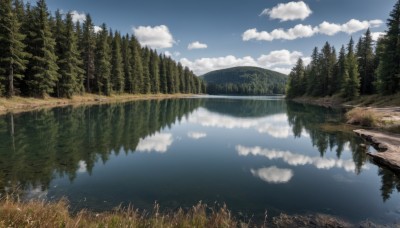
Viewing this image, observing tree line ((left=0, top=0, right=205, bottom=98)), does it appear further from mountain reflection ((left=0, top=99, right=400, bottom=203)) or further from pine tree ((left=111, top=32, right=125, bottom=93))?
mountain reflection ((left=0, top=99, right=400, bottom=203))

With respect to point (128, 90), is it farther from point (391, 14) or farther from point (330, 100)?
point (391, 14)

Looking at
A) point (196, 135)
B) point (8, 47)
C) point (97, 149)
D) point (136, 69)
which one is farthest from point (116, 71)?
point (97, 149)

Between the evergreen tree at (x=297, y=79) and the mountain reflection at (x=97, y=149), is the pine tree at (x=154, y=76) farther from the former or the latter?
the mountain reflection at (x=97, y=149)

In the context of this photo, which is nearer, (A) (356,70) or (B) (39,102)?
(B) (39,102)

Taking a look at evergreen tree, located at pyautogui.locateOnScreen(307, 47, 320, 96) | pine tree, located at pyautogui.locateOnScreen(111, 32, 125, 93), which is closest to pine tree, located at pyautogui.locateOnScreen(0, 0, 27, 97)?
pine tree, located at pyautogui.locateOnScreen(111, 32, 125, 93)

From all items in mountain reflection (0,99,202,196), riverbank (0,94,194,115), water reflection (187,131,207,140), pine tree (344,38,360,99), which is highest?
pine tree (344,38,360,99)

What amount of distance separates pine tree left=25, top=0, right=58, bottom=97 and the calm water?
974 inches

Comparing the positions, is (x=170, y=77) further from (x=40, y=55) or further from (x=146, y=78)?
(x=40, y=55)

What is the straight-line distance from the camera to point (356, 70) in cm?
6556

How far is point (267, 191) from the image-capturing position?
1183 centimetres

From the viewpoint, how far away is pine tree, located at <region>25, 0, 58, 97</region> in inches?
1832

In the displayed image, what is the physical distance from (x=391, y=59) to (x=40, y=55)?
6591 centimetres

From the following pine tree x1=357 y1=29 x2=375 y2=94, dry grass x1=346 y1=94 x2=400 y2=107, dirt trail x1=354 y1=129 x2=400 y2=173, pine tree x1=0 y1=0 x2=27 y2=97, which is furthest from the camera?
pine tree x1=357 y1=29 x2=375 y2=94

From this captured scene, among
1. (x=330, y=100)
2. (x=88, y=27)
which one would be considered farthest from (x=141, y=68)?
(x=330, y=100)
